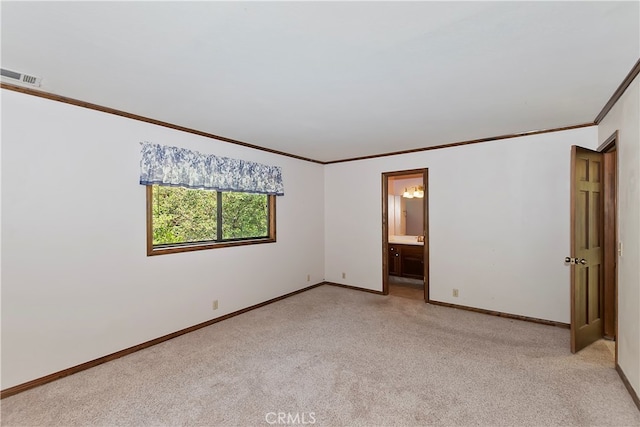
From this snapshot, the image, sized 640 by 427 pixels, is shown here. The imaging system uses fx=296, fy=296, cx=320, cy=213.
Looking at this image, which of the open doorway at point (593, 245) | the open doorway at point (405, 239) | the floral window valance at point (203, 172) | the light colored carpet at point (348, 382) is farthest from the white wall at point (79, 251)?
the open doorway at point (593, 245)

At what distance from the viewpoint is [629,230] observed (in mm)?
2293

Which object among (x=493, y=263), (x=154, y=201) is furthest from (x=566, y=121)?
(x=154, y=201)

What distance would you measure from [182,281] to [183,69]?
2.28 meters

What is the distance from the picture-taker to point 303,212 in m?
5.15

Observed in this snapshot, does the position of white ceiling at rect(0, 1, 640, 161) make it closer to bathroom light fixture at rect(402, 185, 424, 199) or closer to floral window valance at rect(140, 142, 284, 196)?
floral window valance at rect(140, 142, 284, 196)

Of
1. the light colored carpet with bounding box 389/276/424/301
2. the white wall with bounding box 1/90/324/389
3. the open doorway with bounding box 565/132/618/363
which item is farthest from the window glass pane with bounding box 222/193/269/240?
the open doorway with bounding box 565/132/618/363

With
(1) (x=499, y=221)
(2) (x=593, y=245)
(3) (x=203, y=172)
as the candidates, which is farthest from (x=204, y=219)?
(2) (x=593, y=245)

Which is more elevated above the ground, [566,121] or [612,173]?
[566,121]

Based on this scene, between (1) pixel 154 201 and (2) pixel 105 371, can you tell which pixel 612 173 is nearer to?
(1) pixel 154 201

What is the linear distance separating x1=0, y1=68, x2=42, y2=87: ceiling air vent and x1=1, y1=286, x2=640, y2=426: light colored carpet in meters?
2.33

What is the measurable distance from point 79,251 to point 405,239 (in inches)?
219

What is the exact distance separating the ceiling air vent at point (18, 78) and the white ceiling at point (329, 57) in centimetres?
7

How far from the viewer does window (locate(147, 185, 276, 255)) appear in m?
3.24

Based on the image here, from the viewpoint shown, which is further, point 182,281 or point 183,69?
point 182,281
